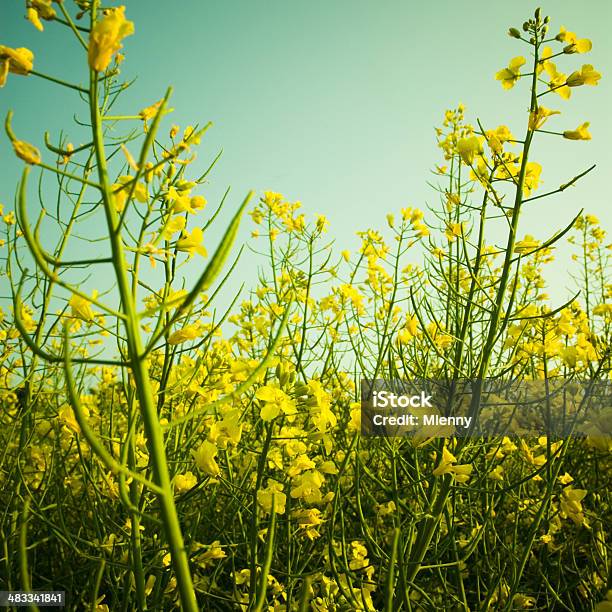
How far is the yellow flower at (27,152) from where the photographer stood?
672 millimetres

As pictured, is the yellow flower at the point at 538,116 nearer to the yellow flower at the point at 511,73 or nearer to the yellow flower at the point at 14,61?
the yellow flower at the point at 511,73

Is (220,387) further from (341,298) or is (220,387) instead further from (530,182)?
(341,298)

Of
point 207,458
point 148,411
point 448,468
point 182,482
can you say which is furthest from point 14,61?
point 448,468

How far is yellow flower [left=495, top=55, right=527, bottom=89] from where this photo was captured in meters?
1.58

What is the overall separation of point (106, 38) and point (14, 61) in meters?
0.22

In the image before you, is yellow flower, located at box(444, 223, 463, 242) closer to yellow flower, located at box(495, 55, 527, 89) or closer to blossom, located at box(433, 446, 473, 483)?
yellow flower, located at box(495, 55, 527, 89)

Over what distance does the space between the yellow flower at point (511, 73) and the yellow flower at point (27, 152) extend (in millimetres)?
1568

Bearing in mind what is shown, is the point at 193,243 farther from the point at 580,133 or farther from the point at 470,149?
the point at 580,133

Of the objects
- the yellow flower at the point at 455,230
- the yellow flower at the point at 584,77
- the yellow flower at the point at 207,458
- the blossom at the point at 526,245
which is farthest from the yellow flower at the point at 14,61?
the yellow flower at the point at 584,77

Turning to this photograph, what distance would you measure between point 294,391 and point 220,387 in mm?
242

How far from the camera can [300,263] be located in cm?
299

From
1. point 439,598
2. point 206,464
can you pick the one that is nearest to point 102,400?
point 439,598

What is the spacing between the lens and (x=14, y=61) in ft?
2.51

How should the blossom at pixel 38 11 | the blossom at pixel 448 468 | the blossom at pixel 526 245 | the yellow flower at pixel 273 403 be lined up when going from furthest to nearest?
the blossom at pixel 526 245 → the blossom at pixel 448 468 → the yellow flower at pixel 273 403 → the blossom at pixel 38 11
